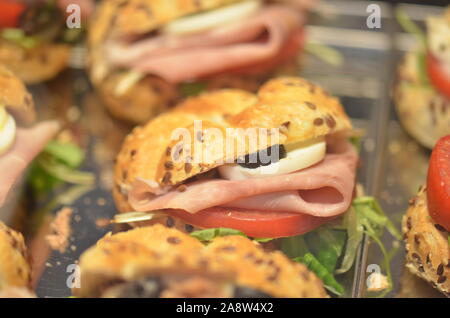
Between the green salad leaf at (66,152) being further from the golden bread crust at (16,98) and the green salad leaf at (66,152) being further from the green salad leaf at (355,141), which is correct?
the green salad leaf at (355,141)

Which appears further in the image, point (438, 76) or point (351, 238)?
point (438, 76)

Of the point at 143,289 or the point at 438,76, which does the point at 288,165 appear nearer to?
the point at 143,289

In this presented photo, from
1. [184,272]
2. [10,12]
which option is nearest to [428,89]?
[184,272]

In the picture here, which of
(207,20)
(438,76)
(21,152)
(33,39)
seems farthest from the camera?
(33,39)

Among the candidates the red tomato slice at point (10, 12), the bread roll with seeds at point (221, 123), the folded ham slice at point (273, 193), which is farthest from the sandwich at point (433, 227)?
the red tomato slice at point (10, 12)

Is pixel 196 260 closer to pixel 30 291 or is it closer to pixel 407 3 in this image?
pixel 30 291

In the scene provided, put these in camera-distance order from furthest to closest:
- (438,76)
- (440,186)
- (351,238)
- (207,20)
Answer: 1. (207,20)
2. (438,76)
3. (351,238)
4. (440,186)
